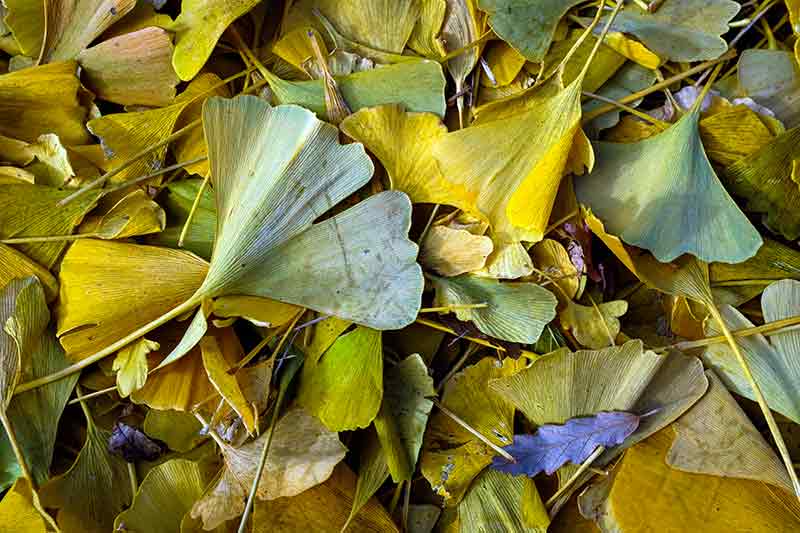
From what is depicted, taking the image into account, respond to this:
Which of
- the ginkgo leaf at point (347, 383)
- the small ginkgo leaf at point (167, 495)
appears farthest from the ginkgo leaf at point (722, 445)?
the small ginkgo leaf at point (167, 495)

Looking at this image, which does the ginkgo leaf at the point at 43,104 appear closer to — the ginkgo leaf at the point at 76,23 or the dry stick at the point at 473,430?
the ginkgo leaf at the point at 76,23

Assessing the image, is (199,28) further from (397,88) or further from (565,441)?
(565,441)

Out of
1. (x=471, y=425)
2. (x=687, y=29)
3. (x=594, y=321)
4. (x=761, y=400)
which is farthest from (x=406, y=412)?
(x=687, y=29)

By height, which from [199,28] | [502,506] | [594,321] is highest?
[199,28]

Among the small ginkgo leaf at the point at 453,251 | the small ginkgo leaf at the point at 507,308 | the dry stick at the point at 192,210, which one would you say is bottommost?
the small ginkgo leaf at the point at 507,308

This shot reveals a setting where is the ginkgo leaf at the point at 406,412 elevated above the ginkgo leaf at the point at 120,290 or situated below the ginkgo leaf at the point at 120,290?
below

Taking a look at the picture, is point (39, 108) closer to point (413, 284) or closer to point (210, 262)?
point (210, 262)

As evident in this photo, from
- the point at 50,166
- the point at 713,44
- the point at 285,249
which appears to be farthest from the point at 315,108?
the point at 713,44
